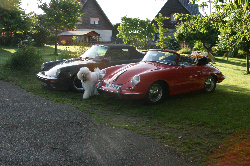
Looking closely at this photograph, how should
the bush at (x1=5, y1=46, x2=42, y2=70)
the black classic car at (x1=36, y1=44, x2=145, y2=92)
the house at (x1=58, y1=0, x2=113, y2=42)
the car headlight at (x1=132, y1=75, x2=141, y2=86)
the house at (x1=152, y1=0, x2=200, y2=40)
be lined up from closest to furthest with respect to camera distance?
the car headlight at (x1=132, y1=75, x2=141, y2=86) → the black classic car at (x1=36, y1=44, x2=145, y2=92) → the bush at (x1=5, y1=46, x2=42, y2=70) → the house at (x1=152, y1=0, x2=200, y2=40) → the house at (x1=58, y1=0, x2=113, y2=42)

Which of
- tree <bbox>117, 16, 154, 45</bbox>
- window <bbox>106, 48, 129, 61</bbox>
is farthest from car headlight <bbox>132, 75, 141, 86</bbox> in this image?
tree <bbox>117, 16, 154, 45</bbox>

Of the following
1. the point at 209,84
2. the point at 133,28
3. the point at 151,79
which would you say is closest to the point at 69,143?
the point at 151,79

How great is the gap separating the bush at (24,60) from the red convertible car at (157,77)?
249 inches

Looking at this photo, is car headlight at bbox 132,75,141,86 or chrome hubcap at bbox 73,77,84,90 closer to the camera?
car headlight at bbox 132,75,141,86

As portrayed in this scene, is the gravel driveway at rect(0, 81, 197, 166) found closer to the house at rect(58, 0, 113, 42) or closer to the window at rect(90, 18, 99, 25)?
the house at rect(58, 0, 113, 42)

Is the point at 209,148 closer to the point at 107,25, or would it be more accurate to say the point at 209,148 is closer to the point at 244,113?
the point at 244,113

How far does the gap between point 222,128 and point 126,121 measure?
6.38 feet

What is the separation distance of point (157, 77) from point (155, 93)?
18.3 inches

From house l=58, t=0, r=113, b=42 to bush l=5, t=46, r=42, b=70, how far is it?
35.1m

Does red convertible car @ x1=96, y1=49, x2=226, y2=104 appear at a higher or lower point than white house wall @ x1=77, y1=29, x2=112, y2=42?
lower

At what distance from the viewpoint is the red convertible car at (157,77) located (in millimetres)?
6047

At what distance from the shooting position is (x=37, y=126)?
183 inches

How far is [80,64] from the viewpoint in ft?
25.8

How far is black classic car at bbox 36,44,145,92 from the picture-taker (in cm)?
758
